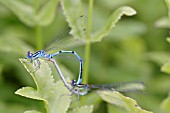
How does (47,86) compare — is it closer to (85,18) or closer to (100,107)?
(85,18)

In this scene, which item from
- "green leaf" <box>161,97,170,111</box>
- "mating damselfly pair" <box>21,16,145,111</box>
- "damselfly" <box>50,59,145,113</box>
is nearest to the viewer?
"damselfly" <box>50,59,145,113</box>

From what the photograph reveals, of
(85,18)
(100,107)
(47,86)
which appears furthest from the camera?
(100,107)

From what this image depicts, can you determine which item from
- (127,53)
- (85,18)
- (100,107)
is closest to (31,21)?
(85,18)

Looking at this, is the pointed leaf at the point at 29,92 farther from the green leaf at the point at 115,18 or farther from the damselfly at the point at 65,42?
the green leaf at the point at 115,18

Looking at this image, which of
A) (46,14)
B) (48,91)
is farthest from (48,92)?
(46,14)

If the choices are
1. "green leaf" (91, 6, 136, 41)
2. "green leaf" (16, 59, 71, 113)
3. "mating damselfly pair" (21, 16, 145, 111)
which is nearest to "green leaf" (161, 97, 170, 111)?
"mating damselfly pair" (21, 16, 145, 111)

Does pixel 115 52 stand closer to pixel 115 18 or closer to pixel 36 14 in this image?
pixel 36 14

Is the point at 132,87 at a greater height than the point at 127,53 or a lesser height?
lesser

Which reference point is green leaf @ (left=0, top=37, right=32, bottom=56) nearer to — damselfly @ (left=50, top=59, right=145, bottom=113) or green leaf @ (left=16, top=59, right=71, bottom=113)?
damselfly @ (left=50, top=59, right=145, bottom=113)
